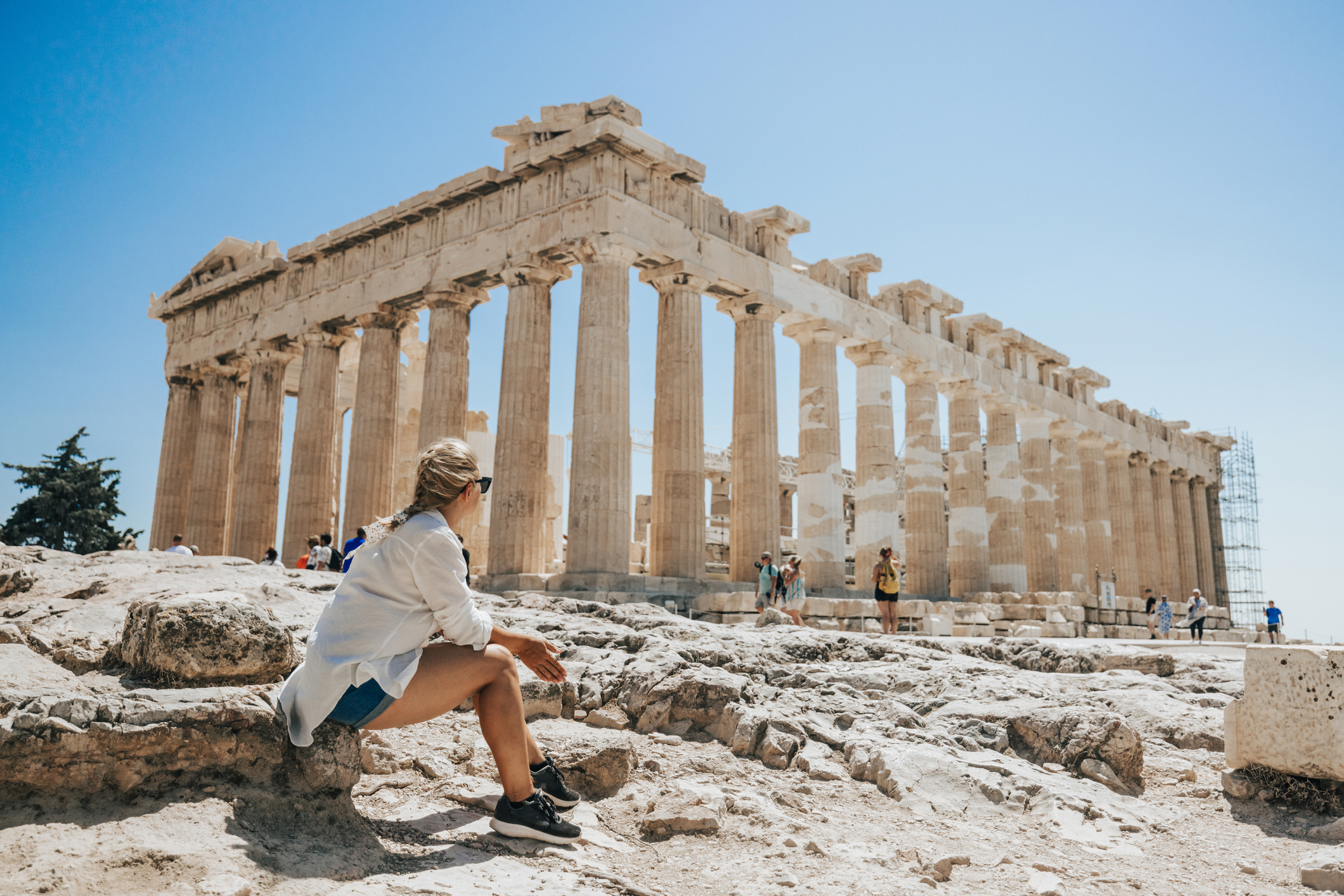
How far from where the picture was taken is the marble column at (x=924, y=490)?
27125mm

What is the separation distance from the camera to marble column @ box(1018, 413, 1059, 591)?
31.1 meters

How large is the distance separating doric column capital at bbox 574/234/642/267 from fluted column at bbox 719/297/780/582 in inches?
139

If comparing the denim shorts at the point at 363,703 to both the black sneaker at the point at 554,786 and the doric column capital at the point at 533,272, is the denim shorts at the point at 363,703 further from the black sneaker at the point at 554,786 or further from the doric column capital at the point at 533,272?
the doric column capital at the point at 533,272

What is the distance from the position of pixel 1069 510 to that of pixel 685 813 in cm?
3048

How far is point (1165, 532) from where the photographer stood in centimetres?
3866

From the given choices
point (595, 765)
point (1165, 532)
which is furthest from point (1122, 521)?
point (595, 765)

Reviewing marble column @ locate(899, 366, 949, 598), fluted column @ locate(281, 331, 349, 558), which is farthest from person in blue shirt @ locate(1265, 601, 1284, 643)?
fluted column @ locate(281, 331, 349, 558)

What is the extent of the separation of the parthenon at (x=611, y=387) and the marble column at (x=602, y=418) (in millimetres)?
50

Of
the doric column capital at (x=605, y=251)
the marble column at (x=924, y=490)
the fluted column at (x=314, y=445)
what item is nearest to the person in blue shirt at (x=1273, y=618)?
the marble column at (x=924, y=490)

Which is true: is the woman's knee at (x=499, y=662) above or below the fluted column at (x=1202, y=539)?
below

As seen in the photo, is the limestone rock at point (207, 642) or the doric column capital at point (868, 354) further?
the doric column capital at point (868, 354)

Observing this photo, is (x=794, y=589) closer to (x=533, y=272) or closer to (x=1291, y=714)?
(x=533, y=272)

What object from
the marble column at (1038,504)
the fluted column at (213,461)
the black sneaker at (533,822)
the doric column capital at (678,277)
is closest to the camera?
the black sneaker at (533,822)

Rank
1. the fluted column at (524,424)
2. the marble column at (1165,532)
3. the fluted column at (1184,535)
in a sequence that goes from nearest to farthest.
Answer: the fluted column at (524,424), the marble column at (1165,532), the fluted column at (1184,535)
